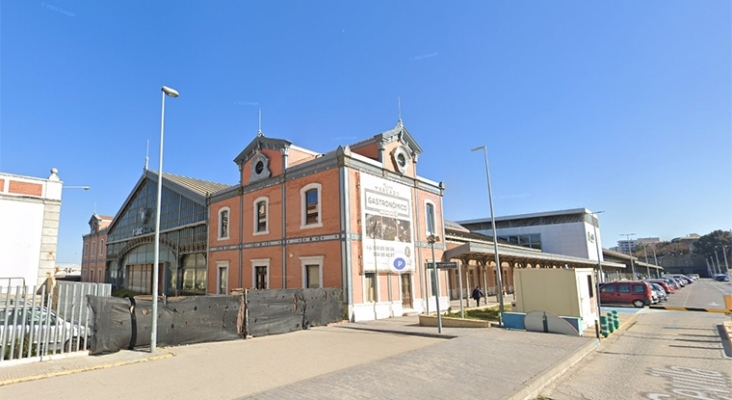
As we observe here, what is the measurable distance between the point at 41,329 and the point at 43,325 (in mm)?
250

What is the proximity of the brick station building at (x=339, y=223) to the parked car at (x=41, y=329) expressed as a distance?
10.6 m

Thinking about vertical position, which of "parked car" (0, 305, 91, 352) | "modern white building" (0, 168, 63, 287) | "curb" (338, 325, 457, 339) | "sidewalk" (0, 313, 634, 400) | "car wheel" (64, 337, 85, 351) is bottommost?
"curb" (338, 325, 457, 339)

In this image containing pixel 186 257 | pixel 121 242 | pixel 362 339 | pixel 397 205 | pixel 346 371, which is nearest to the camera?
pixel 346 371

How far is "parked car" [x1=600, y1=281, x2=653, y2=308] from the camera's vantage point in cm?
2514

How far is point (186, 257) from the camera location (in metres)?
31.5

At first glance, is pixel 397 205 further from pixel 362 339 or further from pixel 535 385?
pixel 535 385

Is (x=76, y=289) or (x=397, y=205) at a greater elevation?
(x=397, y=205)

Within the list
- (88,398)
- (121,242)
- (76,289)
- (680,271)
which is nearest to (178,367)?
A: (88,398)

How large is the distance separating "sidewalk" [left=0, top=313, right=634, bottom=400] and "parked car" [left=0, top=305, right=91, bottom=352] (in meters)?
0.55

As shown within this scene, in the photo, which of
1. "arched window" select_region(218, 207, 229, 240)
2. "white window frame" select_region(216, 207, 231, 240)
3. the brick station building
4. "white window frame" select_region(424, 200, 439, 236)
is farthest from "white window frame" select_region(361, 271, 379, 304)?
"arched window" select_region(218, 207, 229, 240)

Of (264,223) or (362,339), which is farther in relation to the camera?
(264,223)

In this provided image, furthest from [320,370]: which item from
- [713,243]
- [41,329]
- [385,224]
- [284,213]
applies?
[713,243]

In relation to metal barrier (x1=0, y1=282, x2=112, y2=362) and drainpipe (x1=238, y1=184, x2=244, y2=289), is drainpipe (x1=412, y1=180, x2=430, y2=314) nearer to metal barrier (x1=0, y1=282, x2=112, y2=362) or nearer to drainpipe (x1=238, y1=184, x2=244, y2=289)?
drainpipe (x1=238, y1=184, x2=244, y2=289)

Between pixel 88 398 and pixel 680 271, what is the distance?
160 meters
